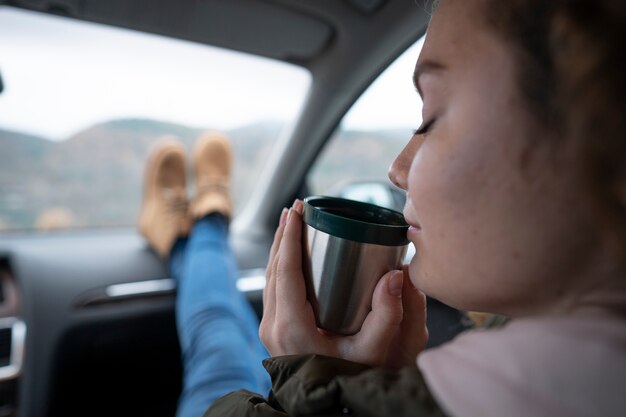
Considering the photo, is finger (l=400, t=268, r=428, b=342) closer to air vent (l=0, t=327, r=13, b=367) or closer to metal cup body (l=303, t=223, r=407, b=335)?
metal cup body (l=303, t=223, r=407, b=335)

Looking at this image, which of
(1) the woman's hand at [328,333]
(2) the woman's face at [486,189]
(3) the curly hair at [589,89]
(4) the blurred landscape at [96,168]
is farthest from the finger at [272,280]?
(4) the blurred landscape at [96,168]

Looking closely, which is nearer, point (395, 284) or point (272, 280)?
point (395, 284)

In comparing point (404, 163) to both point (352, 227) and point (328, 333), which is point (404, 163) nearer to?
point (352, 227)

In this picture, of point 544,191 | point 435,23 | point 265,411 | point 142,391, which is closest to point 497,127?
point 544,191

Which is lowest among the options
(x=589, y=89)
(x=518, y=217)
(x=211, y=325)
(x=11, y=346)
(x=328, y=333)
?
(x=11, y=346)

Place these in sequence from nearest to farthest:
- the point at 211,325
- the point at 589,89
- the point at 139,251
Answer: the point at 589,89 < the point at 211,325 < the point at 139,251

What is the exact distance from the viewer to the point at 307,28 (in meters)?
1.33

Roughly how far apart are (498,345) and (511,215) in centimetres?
12

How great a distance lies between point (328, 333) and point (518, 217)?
0.34 meters

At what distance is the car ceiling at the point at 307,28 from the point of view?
1.17 m

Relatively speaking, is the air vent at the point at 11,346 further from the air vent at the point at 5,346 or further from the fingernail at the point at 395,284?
the fingernail at the point at 395,284

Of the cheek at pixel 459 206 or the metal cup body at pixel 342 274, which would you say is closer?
the cheek at pixel 459 206

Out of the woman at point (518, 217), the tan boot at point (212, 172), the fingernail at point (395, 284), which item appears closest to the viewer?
the woman at point (518, 217)

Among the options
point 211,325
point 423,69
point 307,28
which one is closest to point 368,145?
point 307,28
